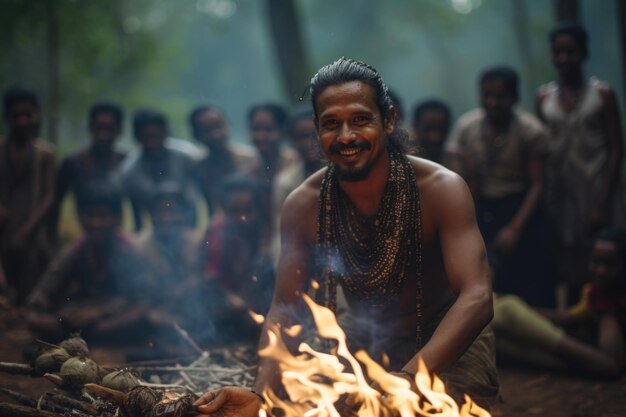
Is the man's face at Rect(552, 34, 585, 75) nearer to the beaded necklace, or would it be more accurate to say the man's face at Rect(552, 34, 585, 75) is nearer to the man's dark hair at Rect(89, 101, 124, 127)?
the beaded necklace

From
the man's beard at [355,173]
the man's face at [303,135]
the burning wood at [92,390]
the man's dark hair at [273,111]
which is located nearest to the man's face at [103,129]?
the man's dark hair at [273,111]

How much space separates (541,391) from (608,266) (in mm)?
1236

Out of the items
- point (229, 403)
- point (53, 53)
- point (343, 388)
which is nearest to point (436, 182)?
point (343, 388)

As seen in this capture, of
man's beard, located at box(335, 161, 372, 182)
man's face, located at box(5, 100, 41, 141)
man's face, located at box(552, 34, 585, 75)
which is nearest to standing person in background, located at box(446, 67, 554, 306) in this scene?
man's face, located at box(552, 34, 585, 75)

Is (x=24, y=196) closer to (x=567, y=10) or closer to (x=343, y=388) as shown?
(x=343, y=388)

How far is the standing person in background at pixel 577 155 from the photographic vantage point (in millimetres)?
6660

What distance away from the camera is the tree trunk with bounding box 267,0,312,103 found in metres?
11.2

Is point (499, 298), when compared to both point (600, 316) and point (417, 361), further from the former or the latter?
point (417, 361)

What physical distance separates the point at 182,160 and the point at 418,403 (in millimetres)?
5495

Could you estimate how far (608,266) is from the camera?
227 inches

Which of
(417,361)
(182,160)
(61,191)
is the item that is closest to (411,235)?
(417,361)

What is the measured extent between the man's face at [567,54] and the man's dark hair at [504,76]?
1.48 feet

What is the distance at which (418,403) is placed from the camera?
3.27 meters

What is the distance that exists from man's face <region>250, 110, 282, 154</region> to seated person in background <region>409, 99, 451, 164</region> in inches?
67.8
